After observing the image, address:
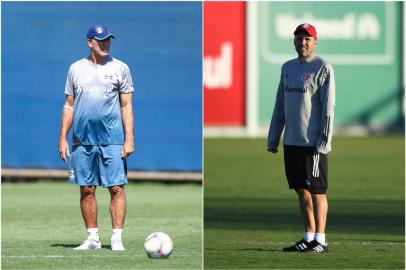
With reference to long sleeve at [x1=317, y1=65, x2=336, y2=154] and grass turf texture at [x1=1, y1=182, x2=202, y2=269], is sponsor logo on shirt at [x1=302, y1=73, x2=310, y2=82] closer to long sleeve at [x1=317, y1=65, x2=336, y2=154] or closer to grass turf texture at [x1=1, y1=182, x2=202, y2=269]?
long sleeve at [x1=317, y1=65, x2=336, y2=154]

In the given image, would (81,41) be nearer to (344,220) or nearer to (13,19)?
(13,19)

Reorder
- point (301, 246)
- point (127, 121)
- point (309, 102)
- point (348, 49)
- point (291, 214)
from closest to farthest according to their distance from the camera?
point (127, 121), point (309, 102), point (301, 246), point (291, 214), point (348, 49)

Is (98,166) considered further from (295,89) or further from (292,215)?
(292,215)

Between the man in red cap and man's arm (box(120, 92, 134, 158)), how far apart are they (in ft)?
3.70

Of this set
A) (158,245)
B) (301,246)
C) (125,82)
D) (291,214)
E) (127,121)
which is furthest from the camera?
(291,214)

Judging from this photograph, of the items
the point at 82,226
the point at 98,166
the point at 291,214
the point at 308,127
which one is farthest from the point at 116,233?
the point at 291,214

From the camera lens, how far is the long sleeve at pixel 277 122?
10.0 metres

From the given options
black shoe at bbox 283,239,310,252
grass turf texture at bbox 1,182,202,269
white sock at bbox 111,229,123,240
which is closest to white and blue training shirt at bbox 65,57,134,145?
white sock at bbox 111,229,123,240

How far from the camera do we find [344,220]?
1292cm

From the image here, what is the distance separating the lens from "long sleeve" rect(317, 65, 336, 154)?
31.5 ft

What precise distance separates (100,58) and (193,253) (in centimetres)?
169

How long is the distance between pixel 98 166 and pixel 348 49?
81.1 ft

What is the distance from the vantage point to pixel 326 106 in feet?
31.6

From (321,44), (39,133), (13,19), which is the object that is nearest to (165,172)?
(39,133)
